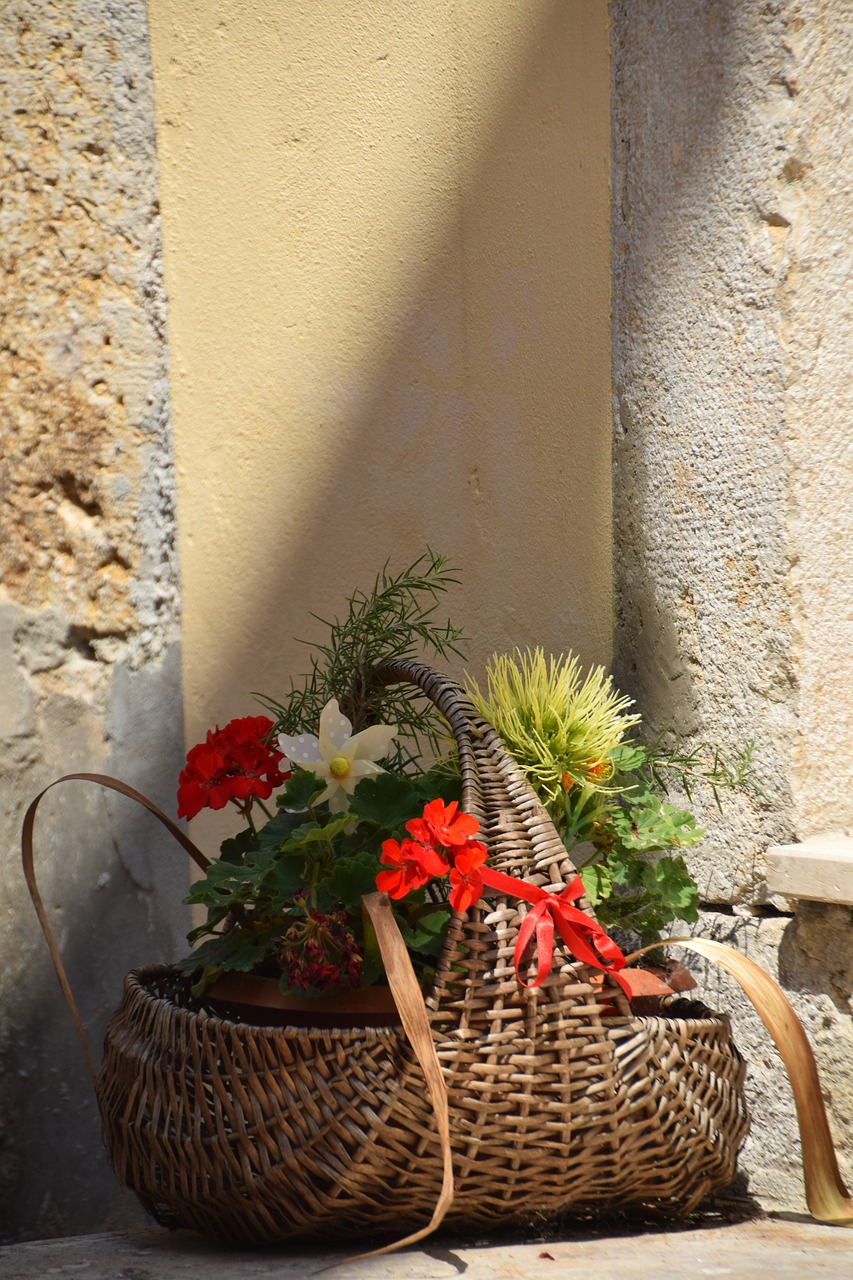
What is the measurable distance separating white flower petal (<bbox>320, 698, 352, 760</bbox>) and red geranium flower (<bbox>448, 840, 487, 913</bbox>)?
255mm

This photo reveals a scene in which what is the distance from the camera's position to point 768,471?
1585mm

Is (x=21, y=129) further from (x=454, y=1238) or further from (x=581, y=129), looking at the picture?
(x=454, y=1238)

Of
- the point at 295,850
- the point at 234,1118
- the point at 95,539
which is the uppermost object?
the point at 95,539

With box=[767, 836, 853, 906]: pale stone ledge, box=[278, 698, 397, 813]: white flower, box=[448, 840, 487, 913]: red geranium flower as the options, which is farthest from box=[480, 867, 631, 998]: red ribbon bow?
box=[767, 836, 853, 906]: pale stone ledge

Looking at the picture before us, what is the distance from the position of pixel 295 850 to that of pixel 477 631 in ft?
2.46

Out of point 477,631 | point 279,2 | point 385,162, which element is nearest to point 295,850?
point 477,631

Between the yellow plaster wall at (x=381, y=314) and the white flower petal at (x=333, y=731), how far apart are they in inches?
14.3

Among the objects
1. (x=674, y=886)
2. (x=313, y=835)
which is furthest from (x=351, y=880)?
(x=674, y=886)

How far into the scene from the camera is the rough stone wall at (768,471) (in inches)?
61.1

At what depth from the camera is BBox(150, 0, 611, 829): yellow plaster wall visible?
1591 millimetres

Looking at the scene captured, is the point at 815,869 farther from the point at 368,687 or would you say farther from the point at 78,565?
the point at 78,565

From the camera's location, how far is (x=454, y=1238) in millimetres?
1164

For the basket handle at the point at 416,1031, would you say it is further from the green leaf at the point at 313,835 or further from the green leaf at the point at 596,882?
the green leaf at the point at 596,882

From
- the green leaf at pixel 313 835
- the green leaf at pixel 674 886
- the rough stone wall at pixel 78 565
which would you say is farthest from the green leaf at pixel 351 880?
the rough stone wall at pixel 78 565
